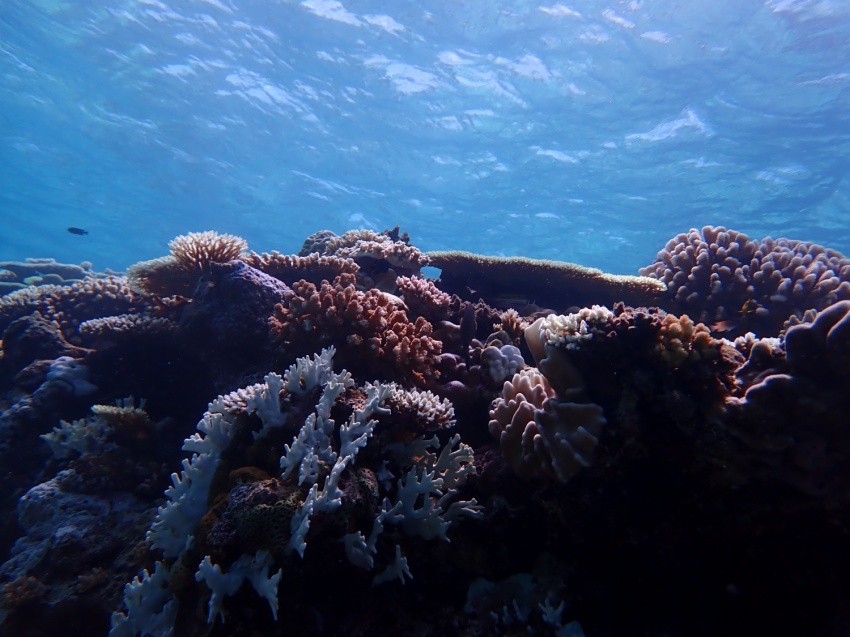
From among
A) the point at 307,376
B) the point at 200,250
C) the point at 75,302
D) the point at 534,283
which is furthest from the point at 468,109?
the point at 307,376

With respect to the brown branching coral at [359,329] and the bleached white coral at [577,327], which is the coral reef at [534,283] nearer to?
the brown branching coral at [359,329]

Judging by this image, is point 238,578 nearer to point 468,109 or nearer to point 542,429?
point 542,429

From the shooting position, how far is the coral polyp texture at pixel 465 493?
2744 mm

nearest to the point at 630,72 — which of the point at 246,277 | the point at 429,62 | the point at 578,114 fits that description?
the point at 578,114

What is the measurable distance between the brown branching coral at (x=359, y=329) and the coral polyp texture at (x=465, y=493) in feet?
0.09

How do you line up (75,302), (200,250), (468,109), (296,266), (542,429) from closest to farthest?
(542,429) → (200,250) → (296,266) → (75,302) → (468,109)

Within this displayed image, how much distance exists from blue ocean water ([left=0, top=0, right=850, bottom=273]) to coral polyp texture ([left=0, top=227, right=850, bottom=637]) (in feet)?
62.7

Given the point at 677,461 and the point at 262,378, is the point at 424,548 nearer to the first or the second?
the point at 677,461

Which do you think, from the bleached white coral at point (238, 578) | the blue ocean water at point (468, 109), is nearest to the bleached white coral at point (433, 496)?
the bleached white coral at point (238, 578)

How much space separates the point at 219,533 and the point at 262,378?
2.35 meters

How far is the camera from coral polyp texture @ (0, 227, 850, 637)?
2.74 m

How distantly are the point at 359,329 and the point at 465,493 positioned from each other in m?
2.07

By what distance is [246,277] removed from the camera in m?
5.42

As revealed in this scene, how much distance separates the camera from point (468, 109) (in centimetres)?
2400
